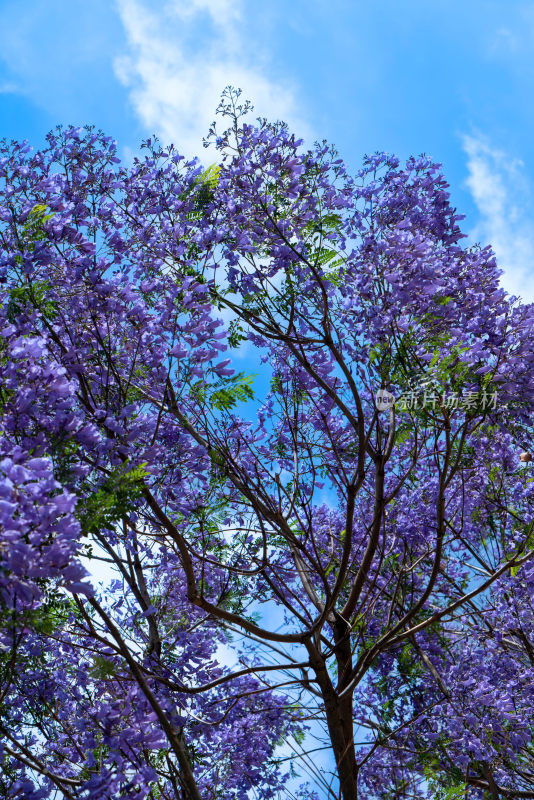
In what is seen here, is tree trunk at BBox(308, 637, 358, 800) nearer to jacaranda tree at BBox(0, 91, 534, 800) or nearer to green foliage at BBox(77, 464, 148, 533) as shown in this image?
jacaranda tree at BBox(0, 91, 534, 800)

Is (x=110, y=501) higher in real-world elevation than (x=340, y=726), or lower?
higher

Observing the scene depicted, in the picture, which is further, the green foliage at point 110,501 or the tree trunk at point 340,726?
the tree trunk at point 340,726

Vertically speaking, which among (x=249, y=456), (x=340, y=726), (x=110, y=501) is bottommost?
(x=340, y=726)

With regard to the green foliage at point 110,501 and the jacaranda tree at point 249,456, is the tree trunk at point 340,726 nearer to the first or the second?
the jacaranda tree at point 249,456

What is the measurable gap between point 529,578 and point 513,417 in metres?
1.34

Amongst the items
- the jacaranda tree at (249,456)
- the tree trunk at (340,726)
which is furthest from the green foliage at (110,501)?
the tree trunk at (340,726)

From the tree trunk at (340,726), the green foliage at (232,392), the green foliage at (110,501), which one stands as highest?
the green foliage at (232,392)

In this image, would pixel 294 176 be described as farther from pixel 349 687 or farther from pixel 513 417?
pixel 349 687

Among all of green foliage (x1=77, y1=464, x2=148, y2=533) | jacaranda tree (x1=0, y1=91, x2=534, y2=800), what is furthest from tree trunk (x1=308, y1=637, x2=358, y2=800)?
Result: green foliage (x1=77, y1=464, x2=148, y2=533)

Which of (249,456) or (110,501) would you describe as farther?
(249,456)

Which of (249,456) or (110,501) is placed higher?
(249,456)

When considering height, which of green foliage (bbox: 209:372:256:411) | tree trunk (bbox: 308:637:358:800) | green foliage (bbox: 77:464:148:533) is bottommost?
tree trunk (bbox: 308:637:358:800)

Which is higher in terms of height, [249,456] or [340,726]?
[249,456]

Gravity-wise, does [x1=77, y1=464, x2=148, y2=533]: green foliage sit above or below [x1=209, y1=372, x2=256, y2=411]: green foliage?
below
